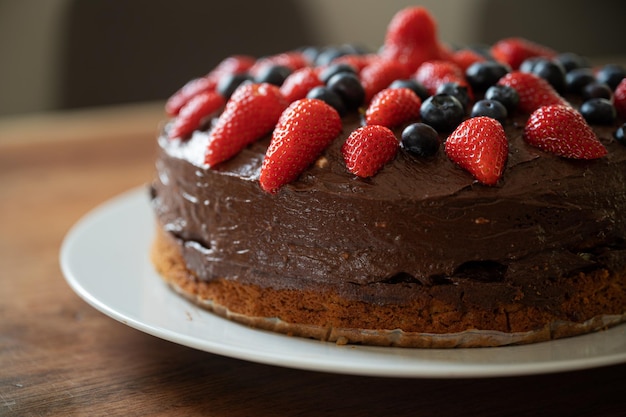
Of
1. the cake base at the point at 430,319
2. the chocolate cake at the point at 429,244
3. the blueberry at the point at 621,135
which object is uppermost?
the blueberry at the point at 621,135

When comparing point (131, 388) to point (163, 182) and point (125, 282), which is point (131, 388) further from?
point (163, 182)

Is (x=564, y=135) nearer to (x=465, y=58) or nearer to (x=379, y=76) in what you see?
(x=379, y=76)


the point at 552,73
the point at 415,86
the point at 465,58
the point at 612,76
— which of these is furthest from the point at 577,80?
the point at 415,86

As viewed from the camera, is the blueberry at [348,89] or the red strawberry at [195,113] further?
the red strawberry at [195,113]

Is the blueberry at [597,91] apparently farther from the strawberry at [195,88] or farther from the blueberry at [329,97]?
the strawberry at [195,88]

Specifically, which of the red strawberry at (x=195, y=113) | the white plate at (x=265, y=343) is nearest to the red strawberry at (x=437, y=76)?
the red strawberry at (x=195, y=113)

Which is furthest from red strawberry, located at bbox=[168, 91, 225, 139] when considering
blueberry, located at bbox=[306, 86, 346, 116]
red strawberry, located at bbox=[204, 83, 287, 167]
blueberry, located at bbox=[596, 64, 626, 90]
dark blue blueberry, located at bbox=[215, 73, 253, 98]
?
blueberry, located at bbox=[596, 64, 626, 90]

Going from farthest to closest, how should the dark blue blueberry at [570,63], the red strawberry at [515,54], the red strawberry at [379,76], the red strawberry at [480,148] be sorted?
1. the red strawberry at [515,54]
2. the dark blue blueberry at [570,63]
3. the red strawberry at [379,76]
4. the red strawberry at [480,148]
